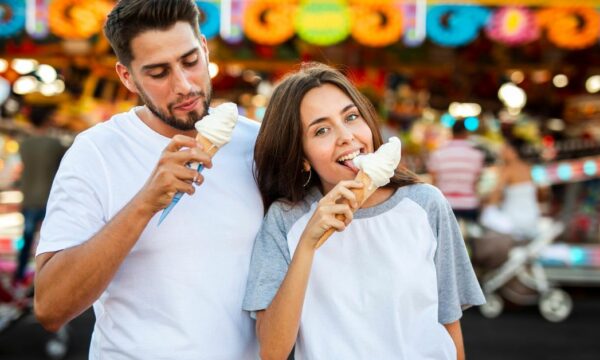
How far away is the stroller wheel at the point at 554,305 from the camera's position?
716cm

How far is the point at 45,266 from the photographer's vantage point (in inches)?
73.1

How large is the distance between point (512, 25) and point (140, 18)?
7.12 meters

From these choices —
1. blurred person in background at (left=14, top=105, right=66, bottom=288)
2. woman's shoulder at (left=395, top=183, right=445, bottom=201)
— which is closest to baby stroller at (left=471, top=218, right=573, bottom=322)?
blurred person in background at (left=14, top=105, right=66, bottom=288)

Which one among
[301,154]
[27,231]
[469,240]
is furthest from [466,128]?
[301,154]

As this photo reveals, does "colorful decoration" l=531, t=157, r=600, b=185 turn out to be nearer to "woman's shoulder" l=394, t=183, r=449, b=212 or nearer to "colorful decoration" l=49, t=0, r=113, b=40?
"colorful decoration" l=49, t=0, r=113, b=40

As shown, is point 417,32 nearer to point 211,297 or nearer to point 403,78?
point 403,78

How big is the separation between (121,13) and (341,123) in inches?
25.6

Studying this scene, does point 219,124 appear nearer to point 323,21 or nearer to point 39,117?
point 39,117

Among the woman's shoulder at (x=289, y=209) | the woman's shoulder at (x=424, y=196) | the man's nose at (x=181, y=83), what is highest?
the man's nose at (x=181, y=83)

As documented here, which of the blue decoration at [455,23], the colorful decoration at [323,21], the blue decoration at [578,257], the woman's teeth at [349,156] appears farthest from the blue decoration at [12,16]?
the woman's teeth at [349,156]

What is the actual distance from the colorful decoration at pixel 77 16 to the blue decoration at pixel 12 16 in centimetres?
34

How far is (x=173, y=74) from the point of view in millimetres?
1966

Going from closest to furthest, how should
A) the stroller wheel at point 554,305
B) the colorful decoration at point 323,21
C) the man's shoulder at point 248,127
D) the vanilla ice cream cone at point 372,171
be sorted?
the vanilla ice cream cone at point 372,171 → the man's shoulder at point 248,127 → the stroller wheel at point 554,305 → the colorful decoration at point 323,21

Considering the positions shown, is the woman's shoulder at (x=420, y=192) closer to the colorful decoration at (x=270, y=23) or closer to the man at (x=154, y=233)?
the man at (x=154, y=233)
